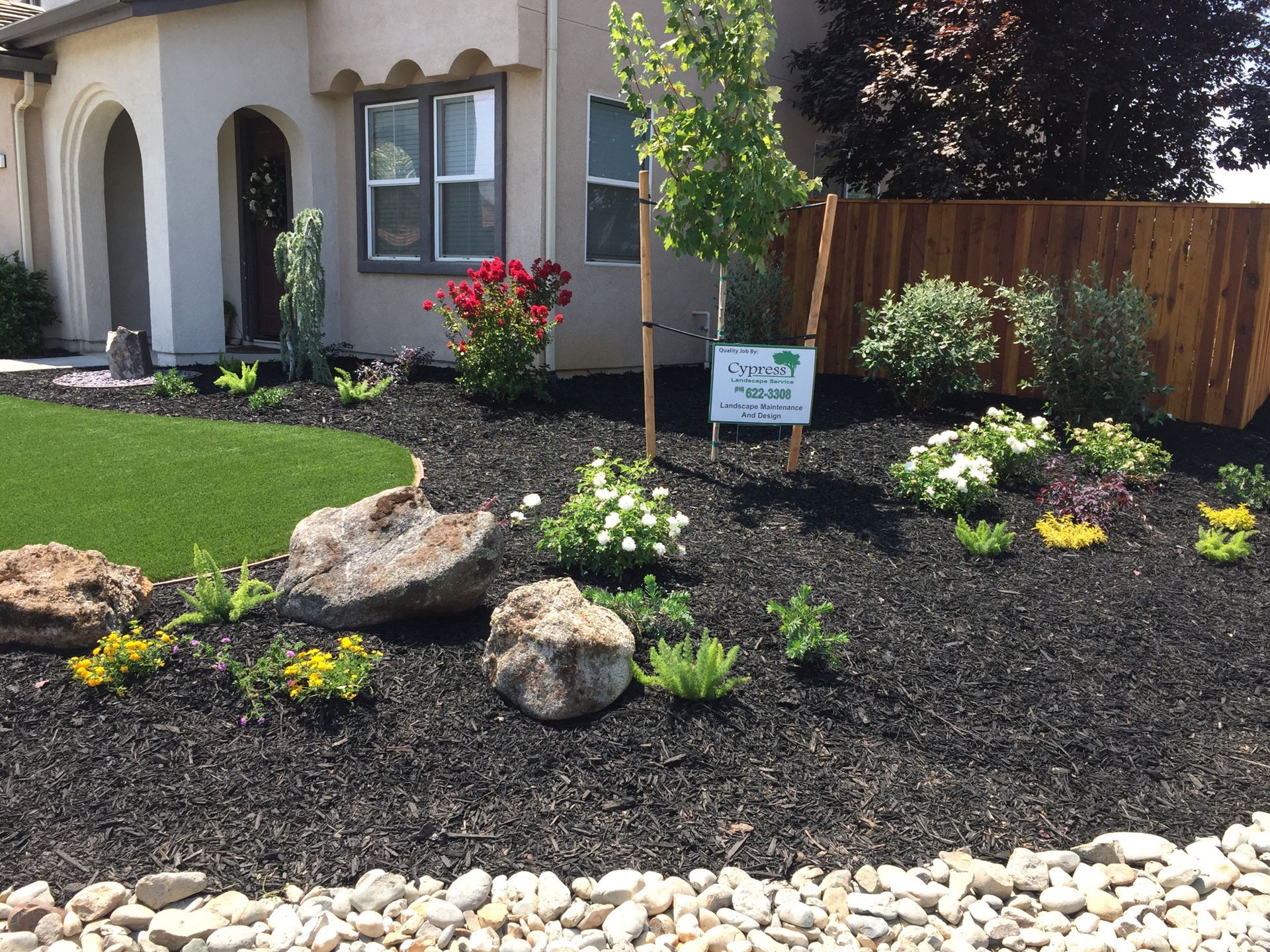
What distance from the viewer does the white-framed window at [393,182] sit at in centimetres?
1048

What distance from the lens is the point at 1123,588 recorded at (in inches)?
200

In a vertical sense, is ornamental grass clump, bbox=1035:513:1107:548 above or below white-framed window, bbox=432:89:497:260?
below

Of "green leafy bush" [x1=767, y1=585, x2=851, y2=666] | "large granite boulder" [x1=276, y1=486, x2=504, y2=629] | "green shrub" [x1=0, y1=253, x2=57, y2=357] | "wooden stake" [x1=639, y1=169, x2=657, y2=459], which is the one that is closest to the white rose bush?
"wooden stake" [x1=639, y1=169, x2=657, y2=459]

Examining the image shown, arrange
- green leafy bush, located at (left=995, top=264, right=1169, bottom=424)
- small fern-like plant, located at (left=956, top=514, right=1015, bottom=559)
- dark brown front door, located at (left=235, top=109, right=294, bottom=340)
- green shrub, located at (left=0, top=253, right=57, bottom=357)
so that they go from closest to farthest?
small fern-like plant, located at (left=956, top=514, right=1015, bottom=559), green leafy bush, located at (left=995, top=264, right=1169, bottom=424), green shrub, located at (left=0, top=253, right=57, bottom=357), dark brown front door, located at (left=235, top=109, right=294, bottom=340)

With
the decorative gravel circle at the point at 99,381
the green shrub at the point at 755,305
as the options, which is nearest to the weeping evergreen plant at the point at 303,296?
the decorative gravel circle at the point at 99,381

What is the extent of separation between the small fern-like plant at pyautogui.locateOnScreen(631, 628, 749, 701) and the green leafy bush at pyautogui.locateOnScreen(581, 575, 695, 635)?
0.31 meters

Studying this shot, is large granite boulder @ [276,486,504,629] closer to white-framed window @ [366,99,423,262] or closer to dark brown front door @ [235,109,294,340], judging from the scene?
white-framed window @ [366,99,423,262]

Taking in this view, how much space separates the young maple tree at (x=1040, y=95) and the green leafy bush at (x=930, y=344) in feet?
7.18

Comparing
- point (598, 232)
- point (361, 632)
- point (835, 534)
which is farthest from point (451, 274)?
point (361, 632)

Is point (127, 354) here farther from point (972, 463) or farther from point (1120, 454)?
point (1120, 454)

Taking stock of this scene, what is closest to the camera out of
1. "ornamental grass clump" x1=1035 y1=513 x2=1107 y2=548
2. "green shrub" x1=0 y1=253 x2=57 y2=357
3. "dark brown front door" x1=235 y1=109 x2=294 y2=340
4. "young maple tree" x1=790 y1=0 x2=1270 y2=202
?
"ornamental grass clump" x1=1035 y1=513 x2=1107 y2=548

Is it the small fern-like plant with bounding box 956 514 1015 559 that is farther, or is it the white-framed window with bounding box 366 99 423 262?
the white-framed window with bounding box 366 99 423 262

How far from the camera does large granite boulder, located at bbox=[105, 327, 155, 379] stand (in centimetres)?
985

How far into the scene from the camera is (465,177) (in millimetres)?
10016
